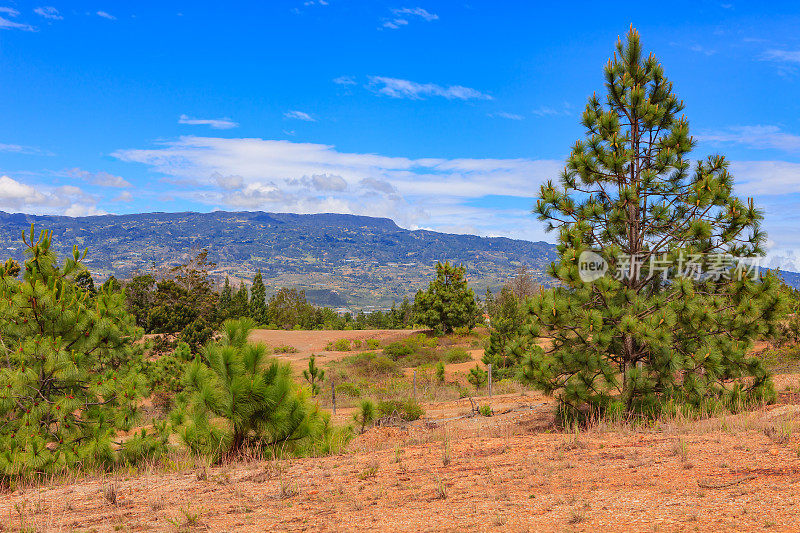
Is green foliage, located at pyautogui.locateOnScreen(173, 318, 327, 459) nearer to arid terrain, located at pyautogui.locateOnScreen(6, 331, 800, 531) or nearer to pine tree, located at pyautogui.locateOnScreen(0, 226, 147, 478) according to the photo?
arid terrain, located at pyautogui.locateOnScreen(6, 331, 800, 531)

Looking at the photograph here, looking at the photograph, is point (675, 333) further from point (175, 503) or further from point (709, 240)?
point (175, 503)

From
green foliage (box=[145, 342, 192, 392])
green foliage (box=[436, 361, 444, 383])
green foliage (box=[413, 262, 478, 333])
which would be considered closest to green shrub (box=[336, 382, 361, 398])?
green foliage (box=[436, 361, 444, 383])

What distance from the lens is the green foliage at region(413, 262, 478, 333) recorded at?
42.9 meters

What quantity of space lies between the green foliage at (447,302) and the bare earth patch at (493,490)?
34.7m

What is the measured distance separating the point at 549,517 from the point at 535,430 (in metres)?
5.45

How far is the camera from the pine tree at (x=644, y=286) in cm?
892

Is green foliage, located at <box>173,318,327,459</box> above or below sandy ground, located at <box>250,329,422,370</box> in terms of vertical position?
above

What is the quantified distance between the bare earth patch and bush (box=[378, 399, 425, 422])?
218 inches

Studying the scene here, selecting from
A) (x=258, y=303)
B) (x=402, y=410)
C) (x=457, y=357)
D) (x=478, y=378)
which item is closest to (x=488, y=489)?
(x=402, y=410)

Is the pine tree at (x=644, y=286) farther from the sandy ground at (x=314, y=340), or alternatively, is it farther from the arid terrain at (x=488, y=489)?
the sandy ground at (x=314, y=340)

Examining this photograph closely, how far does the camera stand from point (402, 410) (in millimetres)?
14102

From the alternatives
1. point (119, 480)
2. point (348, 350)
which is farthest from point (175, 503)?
point (348, 350)

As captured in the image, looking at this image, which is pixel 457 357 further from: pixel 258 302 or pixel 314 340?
pixel 258 302

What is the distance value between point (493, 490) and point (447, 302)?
126 feet
